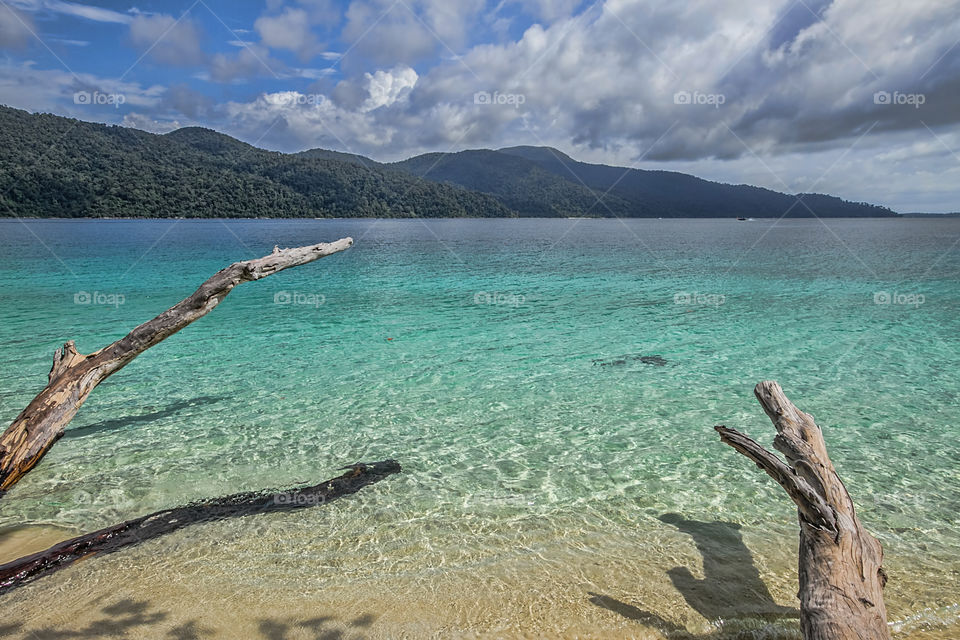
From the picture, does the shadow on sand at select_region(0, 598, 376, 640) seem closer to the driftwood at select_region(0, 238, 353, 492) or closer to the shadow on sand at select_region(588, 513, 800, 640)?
the driftwood at select_region(0, 238, 353, 492)

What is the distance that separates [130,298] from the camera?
89.9ft

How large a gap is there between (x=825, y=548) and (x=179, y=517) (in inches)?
288

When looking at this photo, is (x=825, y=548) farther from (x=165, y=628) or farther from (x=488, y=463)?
(x=165, y=628)

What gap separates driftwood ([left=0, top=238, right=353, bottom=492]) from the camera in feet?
19.1

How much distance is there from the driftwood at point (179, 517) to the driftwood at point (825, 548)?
17.7ft

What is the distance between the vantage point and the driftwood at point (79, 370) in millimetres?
5820

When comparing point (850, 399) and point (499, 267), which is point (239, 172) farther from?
point (850, 399)

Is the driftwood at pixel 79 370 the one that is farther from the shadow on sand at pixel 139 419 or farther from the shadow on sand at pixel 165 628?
the shadow on sand at pixel 139 419

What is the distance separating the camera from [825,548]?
4.37 metres

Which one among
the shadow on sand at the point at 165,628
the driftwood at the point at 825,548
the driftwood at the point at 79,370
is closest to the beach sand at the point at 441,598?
the shadow on sand at the point at 165,628

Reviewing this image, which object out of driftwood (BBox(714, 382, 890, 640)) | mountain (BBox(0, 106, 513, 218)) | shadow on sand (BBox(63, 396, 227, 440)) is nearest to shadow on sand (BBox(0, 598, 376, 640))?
driftwood (BBox(714, 382, 890, 640))

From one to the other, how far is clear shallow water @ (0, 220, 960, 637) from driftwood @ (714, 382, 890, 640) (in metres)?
1.11

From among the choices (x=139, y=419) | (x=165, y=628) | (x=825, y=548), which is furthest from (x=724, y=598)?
(x=139, y=419)

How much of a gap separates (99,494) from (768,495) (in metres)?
9.51
